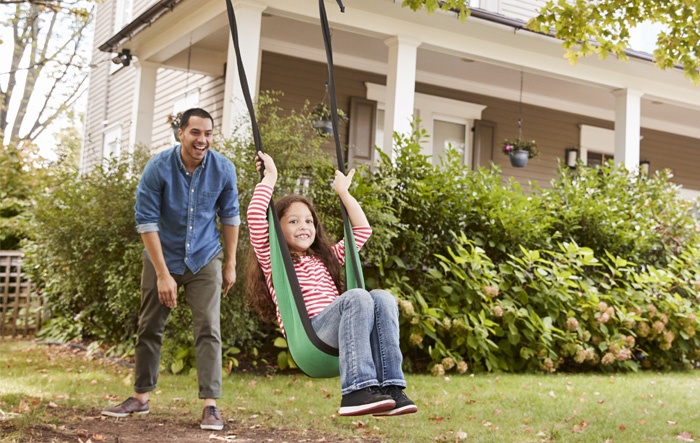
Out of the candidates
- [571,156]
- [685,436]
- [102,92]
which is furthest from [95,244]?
[102,92]

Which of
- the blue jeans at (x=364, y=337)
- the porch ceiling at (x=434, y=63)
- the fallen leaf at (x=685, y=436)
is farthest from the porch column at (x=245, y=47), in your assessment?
the fallen leaf at (x=685, y=436)

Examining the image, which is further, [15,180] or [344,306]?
[15,180]

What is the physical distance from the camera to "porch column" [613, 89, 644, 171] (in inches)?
420

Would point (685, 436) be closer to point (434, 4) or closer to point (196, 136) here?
point (434, 4)

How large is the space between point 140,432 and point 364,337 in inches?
64.8

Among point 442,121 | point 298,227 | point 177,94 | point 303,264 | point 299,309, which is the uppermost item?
point 177,94

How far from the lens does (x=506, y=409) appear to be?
5.19m

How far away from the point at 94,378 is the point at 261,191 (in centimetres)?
340

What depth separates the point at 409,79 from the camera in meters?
8.96

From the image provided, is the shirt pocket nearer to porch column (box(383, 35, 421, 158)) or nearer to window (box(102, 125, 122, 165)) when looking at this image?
porch column (box(383, 35, 421, 158))

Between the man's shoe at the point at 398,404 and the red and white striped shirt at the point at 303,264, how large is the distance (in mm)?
630

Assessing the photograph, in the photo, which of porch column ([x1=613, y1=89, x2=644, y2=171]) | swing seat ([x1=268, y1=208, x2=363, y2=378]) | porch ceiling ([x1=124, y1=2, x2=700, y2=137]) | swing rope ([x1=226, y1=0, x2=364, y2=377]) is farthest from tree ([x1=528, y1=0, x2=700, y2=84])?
porch column ([x1=613, y1=89, x2=644, y2=171])

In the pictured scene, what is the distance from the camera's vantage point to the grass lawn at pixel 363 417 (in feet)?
14.0

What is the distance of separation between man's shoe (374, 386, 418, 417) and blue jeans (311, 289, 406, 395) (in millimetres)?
28
